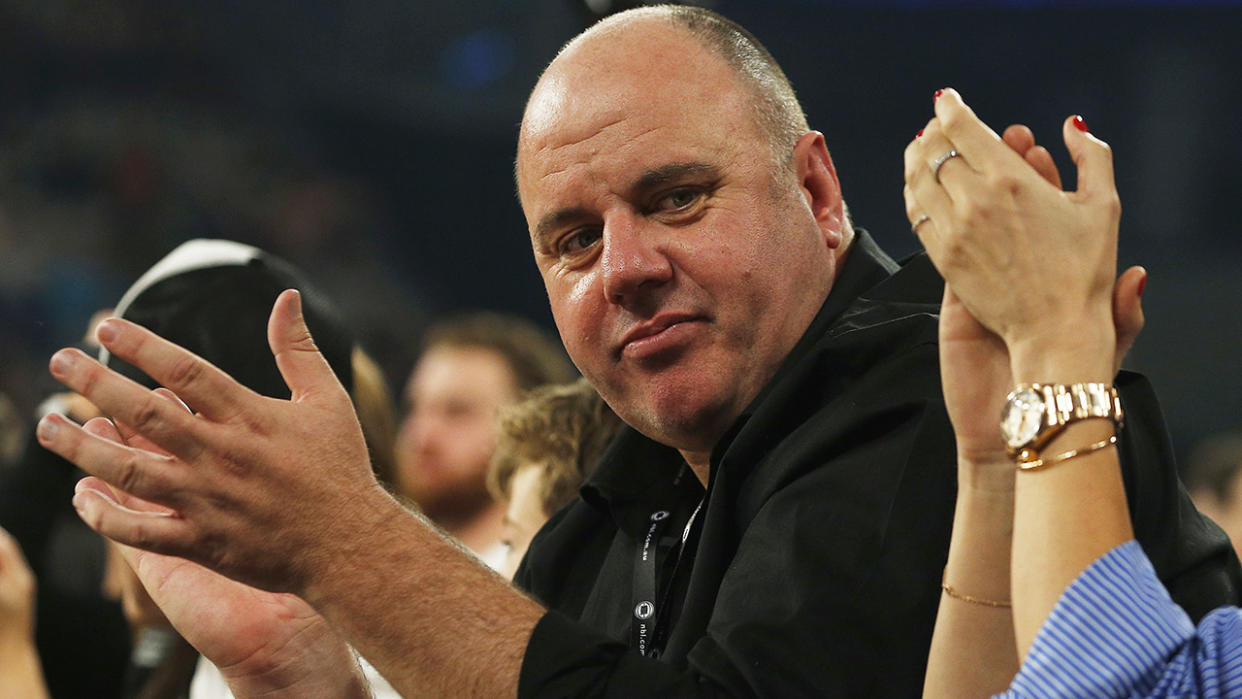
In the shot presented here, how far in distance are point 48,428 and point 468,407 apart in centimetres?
253

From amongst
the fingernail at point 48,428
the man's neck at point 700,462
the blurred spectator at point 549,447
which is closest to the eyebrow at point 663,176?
the man's neck at point 700,462

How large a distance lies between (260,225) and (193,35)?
121 centimetres

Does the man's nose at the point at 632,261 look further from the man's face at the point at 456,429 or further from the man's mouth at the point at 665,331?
the man's face at the point at 456,429

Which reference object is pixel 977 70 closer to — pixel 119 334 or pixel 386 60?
pixel 386 60

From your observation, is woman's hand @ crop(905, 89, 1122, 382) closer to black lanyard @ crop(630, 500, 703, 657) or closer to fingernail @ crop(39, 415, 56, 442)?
black lanyard @ crop(630, 500, 703, 657)

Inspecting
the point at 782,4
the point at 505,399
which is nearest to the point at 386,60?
the point at 782,4

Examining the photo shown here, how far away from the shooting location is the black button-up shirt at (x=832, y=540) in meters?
1.18

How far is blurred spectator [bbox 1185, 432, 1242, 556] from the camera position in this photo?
12.1ft

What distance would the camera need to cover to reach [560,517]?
1.95 metres

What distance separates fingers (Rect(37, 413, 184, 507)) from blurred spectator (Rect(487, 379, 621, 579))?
4.03 ft

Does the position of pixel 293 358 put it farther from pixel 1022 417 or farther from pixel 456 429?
pixel 456 429

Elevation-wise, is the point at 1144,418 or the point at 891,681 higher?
the point at 1144,418

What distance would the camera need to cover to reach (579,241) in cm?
166

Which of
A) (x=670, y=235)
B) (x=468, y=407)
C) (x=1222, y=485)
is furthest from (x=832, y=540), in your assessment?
(x=1222, y=485)
